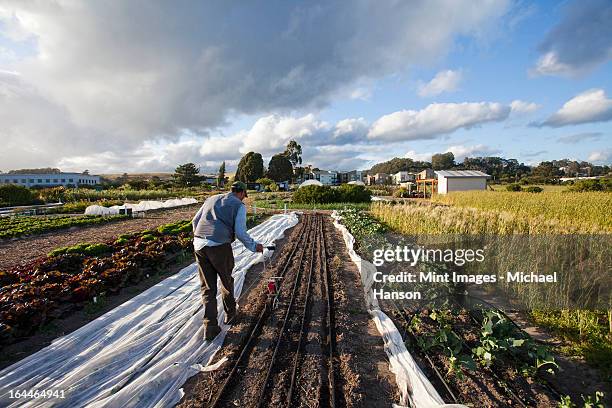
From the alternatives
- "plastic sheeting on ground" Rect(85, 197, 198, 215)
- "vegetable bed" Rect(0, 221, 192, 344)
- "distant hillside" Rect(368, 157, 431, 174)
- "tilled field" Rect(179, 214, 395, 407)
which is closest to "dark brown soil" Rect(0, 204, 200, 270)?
"vegetable bed" Rect(0, 221, 192, 344)

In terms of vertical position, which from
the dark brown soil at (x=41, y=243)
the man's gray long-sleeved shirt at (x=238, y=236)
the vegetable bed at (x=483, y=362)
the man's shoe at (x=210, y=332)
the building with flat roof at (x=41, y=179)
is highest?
the building with flat roof at (x=41, y=179)

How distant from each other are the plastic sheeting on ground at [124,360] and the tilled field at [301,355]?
10.9 inches

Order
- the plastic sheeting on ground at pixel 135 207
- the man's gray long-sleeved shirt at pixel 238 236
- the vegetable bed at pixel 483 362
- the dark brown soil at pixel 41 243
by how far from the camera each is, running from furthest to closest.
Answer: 1. the plastic sheeting on ground at pixel 135 207
2. the dark brown soil at pixel 41 243
3. the man's gray long-sleeved shirt at pixel 238 236
4. the vegetable bed at pixel 483 362

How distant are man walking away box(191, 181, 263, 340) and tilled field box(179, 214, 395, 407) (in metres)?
0.47

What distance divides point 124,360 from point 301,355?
1.97 metres

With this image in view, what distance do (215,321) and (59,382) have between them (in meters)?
1.58

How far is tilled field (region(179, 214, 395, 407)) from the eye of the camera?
9.45 ft

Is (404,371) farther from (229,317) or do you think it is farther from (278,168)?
(278,168)

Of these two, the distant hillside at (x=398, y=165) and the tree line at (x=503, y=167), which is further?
the distant hillside at (x=398, y=165)

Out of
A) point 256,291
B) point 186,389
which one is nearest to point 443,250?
point 256,291

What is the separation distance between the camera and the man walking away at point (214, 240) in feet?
12.5

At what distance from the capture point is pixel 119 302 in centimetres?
507

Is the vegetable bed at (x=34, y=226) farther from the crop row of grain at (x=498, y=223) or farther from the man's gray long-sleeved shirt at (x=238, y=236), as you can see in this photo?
the crop row of grain at (x=498, y=223)

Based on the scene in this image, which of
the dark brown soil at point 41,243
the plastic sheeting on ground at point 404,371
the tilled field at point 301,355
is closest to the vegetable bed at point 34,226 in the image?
the dark brown soil at point 41,243
